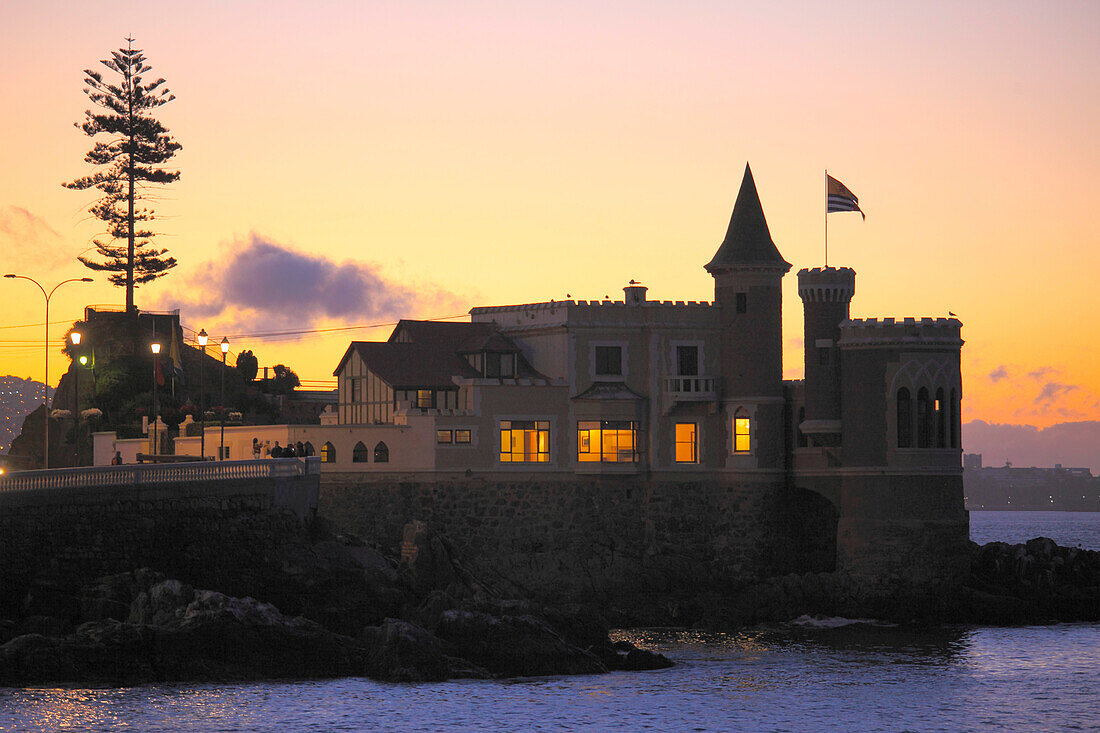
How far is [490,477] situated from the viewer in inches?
2977

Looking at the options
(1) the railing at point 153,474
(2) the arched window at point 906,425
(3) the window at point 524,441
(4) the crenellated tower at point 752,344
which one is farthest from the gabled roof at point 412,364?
(2) the arched window at point 906,425

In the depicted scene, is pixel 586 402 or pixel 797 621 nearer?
pixel 797 621

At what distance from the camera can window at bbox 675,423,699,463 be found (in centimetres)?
7831

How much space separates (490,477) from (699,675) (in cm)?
1918

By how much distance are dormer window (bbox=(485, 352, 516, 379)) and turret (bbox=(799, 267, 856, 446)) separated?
1392 cm

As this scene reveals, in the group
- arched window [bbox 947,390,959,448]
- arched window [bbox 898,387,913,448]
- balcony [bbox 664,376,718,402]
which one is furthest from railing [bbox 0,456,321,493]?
arched window [bbox 947,390,959,448]

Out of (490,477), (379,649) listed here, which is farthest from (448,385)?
(379,649)

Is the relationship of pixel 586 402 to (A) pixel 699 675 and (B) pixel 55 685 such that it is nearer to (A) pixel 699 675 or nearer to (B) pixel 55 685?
(A) pixel 699 675

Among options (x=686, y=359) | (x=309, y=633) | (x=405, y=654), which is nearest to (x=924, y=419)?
(x=686, y=359)

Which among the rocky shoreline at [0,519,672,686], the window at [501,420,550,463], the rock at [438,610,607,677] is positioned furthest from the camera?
the window at [501,420,550,463]

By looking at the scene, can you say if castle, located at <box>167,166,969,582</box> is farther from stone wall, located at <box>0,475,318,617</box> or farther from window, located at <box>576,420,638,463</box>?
stone wall, located at <box>0,475,318,617</box>

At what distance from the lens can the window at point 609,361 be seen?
7825 centimetres

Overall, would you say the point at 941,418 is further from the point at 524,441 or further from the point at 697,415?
the point at 524,441

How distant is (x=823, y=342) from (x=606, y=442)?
11.0 meters
